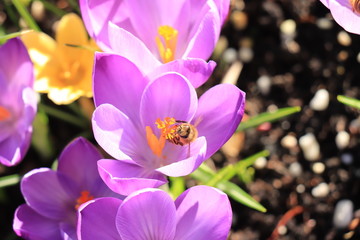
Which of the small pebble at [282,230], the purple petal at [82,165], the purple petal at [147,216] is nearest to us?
the purple petal at [147,216]

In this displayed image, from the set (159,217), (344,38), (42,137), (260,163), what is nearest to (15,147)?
(42,137)

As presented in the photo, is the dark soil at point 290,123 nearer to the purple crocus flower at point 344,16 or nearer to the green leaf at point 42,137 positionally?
the green leaf at point 42,137

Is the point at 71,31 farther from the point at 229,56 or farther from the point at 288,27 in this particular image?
the point at 288,27

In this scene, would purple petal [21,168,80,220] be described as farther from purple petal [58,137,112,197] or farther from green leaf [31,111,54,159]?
green leaf [31,111,54,159]

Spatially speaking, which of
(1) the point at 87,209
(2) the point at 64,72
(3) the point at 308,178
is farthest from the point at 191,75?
(3) the point at 308,178

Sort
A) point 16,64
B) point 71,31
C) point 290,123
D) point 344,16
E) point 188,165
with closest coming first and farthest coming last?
point 188,165 → point 344,16 → point 16,64 → point 71,31 → point 290,123

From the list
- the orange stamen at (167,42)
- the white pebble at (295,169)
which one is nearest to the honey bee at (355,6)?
the orange stamen at (167,42)

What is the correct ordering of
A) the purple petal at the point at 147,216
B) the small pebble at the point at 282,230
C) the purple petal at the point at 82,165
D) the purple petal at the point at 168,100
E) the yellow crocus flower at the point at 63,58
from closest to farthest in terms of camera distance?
the purple petal at the point at 147,216 → the purple petal at the point at 168,100 → the purple petal at the point at 82,165 → the yellow crocus flower at the point at 63,58 → the small pebble at the point at 282,230
